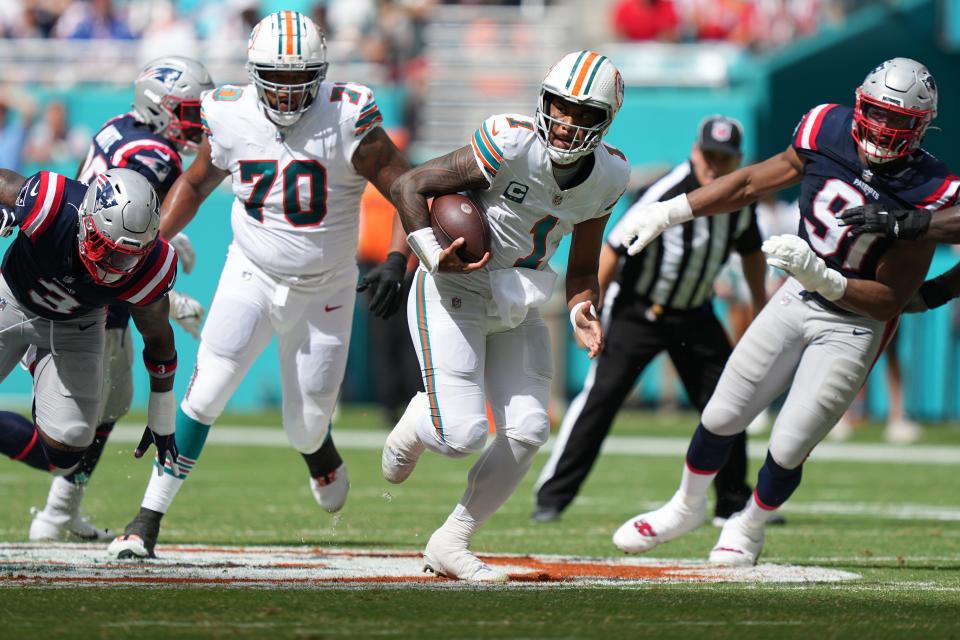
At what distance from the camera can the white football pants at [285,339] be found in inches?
221

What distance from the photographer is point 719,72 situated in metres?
14.6

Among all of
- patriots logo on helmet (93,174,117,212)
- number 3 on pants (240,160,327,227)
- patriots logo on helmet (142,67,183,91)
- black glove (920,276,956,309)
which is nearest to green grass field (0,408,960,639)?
black glove (920,276,956,309)

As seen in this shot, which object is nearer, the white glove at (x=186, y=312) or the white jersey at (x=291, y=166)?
the white jersey at (x=291, y=166)

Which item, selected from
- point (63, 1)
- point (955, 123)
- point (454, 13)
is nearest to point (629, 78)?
point (454, 13)

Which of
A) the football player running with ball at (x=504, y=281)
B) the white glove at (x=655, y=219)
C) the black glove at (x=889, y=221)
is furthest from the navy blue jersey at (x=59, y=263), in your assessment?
the black glove at (x=889, y=221)

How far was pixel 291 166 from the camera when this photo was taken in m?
5.62

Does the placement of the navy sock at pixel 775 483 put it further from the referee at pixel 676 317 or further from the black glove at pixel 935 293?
the referee at pixel 676 317

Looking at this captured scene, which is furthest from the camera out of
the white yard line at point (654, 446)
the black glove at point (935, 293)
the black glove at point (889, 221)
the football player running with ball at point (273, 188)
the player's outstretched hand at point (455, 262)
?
the white yard line at point (654, 446)

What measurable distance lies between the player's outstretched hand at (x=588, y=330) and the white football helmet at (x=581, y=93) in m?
0.50

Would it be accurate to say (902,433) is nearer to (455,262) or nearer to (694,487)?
(694,487)

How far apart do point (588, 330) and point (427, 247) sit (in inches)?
23.6

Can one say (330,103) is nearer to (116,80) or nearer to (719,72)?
(719,72)

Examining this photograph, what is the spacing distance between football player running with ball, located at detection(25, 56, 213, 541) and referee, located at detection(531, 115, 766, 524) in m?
2.11

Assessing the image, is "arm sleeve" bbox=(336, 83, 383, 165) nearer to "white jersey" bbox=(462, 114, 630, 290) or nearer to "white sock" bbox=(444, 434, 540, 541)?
"white jersey" bbox=(462, 114, 630, 290)
